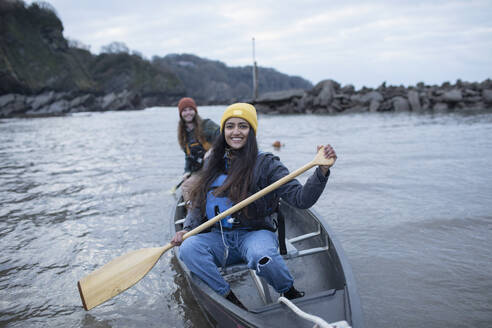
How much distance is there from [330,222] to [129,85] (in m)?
99.2

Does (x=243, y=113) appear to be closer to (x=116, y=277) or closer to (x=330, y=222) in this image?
(x=116, y=277)

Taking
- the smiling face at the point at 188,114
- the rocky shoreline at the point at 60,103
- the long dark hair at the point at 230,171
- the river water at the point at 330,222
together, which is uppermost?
the rocky shoreline at the point at 60,103

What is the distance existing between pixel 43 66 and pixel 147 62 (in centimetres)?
4799

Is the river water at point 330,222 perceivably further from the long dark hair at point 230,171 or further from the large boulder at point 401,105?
the large boulder at point 401,105

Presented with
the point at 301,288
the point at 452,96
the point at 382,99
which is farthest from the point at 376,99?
the point at 301,288

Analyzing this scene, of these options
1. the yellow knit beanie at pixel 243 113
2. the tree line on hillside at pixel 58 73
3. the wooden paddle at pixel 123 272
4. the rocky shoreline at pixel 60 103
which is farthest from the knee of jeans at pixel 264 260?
the tree line on hillside at pixel 58 73

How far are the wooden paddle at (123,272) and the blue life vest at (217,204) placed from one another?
0.15 meters

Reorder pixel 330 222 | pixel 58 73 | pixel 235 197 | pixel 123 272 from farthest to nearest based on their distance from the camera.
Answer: pixel 58 73 < pixel 330 222 < pixel 123 272 < pixel 235 197

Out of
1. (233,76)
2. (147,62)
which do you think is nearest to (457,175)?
(147,62)

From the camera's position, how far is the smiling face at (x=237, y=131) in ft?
8.71

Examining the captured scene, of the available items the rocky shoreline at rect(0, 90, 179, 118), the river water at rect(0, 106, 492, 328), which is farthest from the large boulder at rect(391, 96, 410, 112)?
the rocky shoreline at rect(0, 90, 179, 118)

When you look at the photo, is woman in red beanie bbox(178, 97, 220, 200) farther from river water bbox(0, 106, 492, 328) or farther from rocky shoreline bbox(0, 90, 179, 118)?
rocky shoreline bbox(0, 90, 179, 118)

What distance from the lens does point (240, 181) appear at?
8.49 ft

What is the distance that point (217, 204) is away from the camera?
2.68 metres
